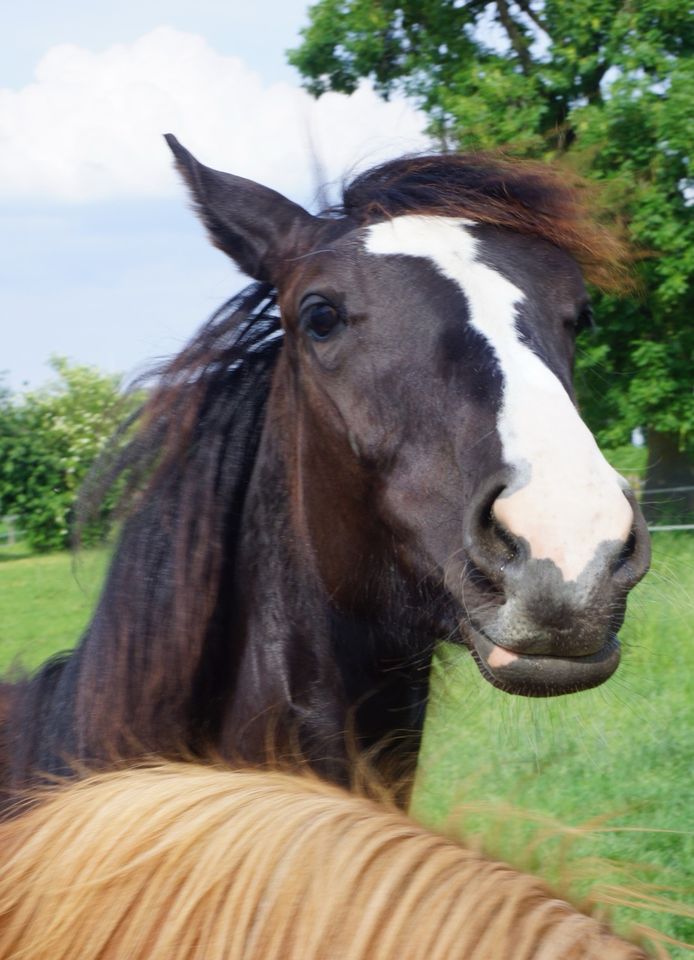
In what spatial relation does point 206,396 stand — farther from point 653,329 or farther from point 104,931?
point 653,329

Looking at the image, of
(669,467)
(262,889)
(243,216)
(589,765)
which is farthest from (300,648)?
(669,467)

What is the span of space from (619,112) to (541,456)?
1334 centimetres

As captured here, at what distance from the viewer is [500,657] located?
78.1 inches

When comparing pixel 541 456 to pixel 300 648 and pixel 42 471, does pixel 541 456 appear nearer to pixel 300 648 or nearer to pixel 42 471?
pixel 300 648

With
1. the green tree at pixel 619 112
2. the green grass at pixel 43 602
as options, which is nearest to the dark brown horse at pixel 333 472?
the green grass at pixel 43 602

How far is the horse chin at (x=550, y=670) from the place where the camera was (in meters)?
1.95

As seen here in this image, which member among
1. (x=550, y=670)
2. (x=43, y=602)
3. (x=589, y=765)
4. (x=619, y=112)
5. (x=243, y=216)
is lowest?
(x=589, y=765)

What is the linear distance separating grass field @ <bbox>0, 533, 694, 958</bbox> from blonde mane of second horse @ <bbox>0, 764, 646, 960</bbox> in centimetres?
15

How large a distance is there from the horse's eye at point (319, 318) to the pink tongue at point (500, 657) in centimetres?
81

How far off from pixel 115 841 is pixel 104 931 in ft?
0.29

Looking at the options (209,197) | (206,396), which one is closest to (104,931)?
(206,396)

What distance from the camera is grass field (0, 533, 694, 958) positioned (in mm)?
1247

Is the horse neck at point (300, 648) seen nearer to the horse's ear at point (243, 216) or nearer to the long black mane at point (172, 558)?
the long black mane at point (172, 558)

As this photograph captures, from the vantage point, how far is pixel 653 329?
1537cm
